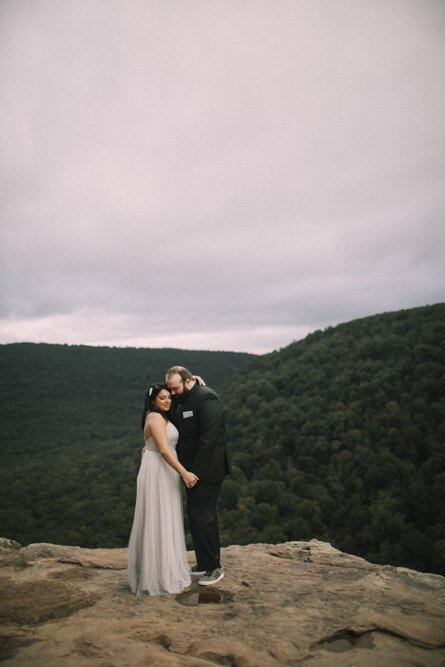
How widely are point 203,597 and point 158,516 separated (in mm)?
957

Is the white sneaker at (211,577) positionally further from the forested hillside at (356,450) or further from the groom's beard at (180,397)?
the forested hillside at (356,450)

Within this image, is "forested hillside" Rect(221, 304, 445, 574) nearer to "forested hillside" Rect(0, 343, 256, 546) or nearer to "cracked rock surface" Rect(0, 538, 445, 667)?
"forested hillside" Rect(0, 343, 256, 546)

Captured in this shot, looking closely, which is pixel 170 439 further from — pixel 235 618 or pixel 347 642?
pixel 347 642

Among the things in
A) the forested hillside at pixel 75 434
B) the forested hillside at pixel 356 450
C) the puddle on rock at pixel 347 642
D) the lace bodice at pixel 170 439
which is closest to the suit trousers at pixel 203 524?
the lace bodice at pixel 170 439

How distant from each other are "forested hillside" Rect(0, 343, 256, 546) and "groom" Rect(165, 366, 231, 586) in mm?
31643

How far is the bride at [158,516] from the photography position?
4.03 metres

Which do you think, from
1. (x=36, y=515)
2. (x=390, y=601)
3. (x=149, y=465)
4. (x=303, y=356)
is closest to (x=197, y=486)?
(x=149, y=465)

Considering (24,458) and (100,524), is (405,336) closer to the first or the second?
(100,524)

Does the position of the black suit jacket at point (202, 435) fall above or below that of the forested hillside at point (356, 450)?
above

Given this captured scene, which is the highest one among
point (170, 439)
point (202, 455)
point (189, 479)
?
point (170, 439)

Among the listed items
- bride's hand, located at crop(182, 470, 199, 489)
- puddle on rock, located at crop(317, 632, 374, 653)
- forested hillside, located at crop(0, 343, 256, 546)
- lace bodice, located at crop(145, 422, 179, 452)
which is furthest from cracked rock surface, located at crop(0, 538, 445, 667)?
forested hillside, located at crop(0, 343, 256, 546)

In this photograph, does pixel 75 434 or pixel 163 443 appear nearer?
pixel 163 443

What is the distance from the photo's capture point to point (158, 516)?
4.17 m

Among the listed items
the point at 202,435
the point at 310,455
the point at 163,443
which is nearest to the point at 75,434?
the point at 310,455
